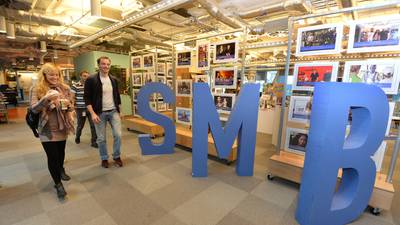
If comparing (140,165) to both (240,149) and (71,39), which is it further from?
(71,39)

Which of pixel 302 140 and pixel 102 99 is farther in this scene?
pixel 102 99

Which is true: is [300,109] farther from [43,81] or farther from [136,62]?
[136,62]

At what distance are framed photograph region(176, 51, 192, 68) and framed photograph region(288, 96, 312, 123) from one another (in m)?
2.19

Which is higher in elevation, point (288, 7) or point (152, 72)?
point (288, 7)

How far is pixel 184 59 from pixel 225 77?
111 cm

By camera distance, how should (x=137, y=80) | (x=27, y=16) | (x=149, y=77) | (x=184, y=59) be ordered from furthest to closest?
(x=137, y=80), (x=149, y=77), (x=27, y=16), (x=184, y=59)

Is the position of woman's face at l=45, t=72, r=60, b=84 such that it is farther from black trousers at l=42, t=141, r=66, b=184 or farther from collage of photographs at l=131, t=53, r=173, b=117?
collage of photographs at l=131, t=53, r=173, b=117

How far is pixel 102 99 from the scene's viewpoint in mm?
2654

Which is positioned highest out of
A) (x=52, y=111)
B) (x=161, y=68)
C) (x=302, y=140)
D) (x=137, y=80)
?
(x=161, y=68)

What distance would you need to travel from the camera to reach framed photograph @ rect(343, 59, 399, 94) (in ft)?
6.23

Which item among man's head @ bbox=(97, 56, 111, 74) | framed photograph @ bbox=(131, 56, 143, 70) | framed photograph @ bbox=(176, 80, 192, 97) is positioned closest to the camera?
man's head @ bbox=(97, 56, 111, 74)

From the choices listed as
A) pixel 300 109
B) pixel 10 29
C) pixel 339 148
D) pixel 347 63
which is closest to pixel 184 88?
pixel 300 109

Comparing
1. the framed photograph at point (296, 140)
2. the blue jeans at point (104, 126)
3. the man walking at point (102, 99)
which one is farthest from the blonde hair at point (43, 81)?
the framed photograph at point (296, 140)

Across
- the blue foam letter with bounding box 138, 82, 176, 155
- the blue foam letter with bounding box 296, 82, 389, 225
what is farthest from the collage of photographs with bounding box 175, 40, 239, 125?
the blue foam letter with bounding box 296, 82, 389, 225
